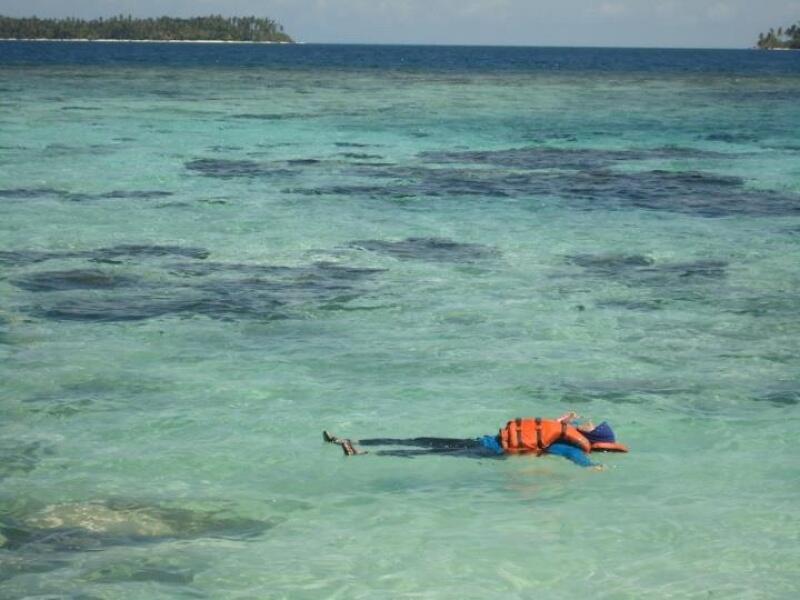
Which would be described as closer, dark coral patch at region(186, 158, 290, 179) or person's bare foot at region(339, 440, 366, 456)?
person's bare foot at region(339, 440, 366, 456)

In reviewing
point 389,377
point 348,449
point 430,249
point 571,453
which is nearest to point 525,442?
point 571,453

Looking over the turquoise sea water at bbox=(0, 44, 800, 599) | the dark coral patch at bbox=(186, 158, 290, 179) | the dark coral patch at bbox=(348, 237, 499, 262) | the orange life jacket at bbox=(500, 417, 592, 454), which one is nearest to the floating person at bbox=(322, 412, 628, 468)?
the orange life jacket at bbox=(500, 417, 592, 454)

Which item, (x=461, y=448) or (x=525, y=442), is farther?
(x=461, y=448)

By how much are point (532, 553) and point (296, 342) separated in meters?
5.84

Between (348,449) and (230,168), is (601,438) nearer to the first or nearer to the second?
(348,449)

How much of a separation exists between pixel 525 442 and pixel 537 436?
0.41 feet

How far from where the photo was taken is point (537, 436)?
33.5 ft

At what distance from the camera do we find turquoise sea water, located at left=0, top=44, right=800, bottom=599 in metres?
8.72

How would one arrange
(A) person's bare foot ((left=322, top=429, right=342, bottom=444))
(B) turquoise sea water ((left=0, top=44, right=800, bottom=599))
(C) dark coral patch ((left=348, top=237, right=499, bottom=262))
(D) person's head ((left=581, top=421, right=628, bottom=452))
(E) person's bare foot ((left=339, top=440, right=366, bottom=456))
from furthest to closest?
(C) dark coral patch ((left=348, top=237, right=499, bottom=262)), (A) person's bare foot ((left=322, top=429, right=342, bottom=444)), (E) person's bare foot ((left=339, top=440, right=366, bottom=456)), (D) person's head ((left=581, top=421, right=628, bottom=452)), (B) turquoise sea water ((left=0, top=44, right=800, bottom=599))

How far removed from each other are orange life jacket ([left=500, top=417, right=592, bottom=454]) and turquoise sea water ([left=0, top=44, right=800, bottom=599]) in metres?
0.18

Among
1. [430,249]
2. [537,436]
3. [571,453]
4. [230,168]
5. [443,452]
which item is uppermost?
[230,168]

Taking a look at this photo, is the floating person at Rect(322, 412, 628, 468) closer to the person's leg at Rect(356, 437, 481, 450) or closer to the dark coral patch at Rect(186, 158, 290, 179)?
the person's leg at Rect(356, 437, 481, 450)

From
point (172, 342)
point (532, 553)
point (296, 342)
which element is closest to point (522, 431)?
point (532, 553)

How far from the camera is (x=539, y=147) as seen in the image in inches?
1430
